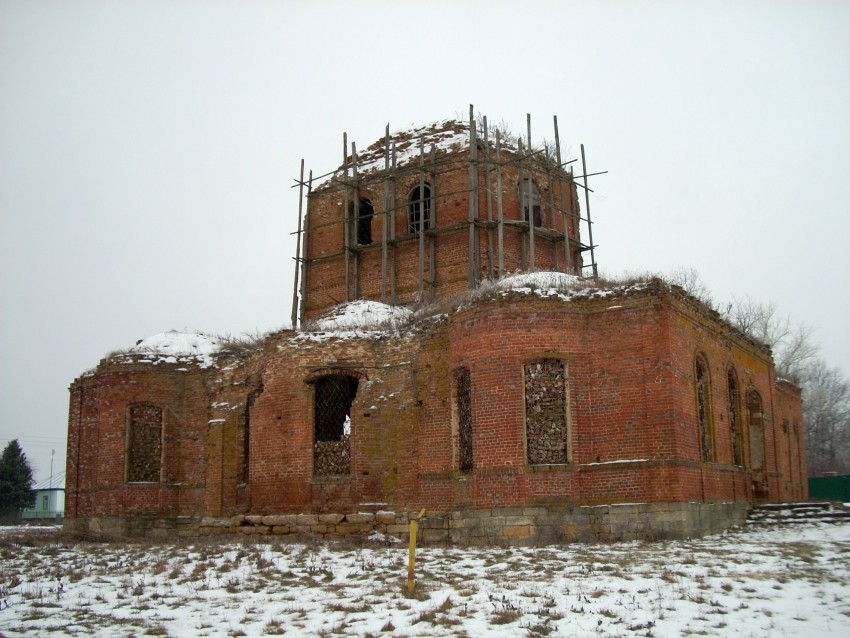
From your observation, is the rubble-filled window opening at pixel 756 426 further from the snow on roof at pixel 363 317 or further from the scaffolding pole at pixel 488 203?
the snow on roof at pixel 363 317

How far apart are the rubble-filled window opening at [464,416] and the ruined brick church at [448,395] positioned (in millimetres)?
40

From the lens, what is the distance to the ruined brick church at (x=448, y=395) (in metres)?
16.3

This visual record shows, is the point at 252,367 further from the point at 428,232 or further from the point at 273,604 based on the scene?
the point at 273,604

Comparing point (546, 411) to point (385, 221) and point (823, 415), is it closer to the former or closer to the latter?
point (385, 221)

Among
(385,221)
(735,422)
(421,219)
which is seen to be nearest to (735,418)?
(735,422)

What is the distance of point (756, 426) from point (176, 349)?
15071 mm

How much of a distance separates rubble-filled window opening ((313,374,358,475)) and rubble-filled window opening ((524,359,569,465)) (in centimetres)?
443

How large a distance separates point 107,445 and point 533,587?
15113 mm

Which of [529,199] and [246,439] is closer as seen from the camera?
[246,439]

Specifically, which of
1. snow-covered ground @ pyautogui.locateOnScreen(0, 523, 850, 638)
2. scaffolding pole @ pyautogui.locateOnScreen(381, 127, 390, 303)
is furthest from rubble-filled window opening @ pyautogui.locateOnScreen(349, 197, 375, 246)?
snow-covered ground @ pyautogui.locateOnScreen(0, 523, 850, 638)

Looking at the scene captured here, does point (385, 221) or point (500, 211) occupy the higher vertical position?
point (385, 221)

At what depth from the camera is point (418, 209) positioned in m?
24.5

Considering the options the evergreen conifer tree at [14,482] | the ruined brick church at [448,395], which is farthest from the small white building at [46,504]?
the ruined brick church at [448,395]

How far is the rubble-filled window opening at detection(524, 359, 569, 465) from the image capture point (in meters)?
16.5
